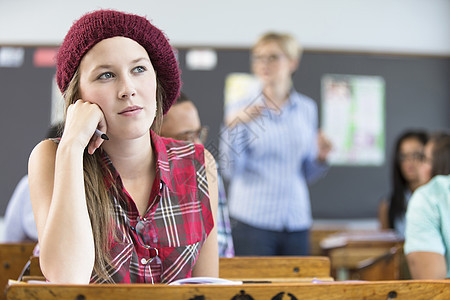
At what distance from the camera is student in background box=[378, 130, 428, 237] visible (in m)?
3.63

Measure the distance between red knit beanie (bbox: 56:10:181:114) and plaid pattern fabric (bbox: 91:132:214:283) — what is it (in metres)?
0.22

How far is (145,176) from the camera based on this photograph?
55.2 inches

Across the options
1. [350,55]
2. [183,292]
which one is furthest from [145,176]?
[350,55]

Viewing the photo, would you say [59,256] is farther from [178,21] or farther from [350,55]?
[350,55]

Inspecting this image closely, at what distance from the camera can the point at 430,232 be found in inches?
67.8

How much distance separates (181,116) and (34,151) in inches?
29.5

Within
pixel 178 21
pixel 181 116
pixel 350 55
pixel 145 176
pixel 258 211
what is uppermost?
pixel 178 21

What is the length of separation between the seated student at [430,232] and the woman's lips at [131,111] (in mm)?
1025

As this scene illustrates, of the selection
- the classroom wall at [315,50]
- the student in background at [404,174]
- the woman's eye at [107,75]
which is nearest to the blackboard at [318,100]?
the classroom wall at [315,50]

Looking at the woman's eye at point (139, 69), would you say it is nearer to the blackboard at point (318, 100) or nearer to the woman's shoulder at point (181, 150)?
the woman's shoulder at point (181, 150)

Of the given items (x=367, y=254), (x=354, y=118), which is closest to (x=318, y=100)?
(x=354, y=118)

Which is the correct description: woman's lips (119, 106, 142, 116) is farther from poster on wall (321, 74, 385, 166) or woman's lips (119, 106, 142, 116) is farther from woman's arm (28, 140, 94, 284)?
poster on wall (321, 74, 385, 166)

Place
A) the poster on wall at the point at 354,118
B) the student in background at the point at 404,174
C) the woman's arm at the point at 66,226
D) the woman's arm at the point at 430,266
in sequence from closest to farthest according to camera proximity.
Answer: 1. the woman's arm at the point at 66,226
2. the woman's arm at the point at 430,266
3. the student in background at the point at 404,174
4. the poster on wall at the point at 354,118

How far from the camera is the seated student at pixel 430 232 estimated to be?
1691mm
